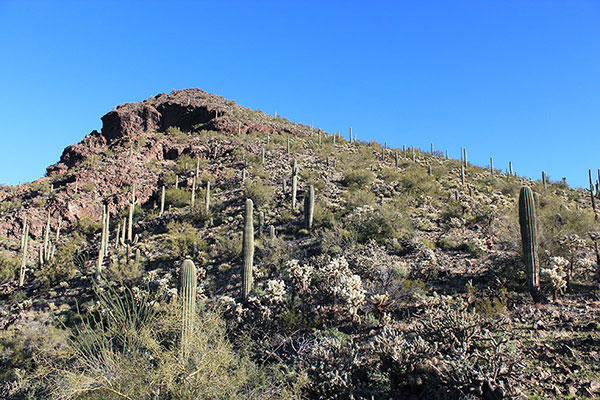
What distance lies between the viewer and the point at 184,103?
40.0 m

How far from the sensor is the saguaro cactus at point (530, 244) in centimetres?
1046

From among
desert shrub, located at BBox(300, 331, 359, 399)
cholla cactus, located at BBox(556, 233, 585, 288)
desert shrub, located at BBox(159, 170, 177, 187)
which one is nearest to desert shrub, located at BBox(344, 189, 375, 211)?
cholla cactus, located at BBox(556, 233, 585, 288)

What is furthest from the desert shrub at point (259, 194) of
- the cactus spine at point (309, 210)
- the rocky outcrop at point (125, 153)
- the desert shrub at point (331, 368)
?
the desert shrub at point (331, 368)

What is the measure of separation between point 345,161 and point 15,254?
70.8 feet

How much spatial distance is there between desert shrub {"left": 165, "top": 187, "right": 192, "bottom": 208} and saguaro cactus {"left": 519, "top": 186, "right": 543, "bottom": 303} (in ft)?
62.5

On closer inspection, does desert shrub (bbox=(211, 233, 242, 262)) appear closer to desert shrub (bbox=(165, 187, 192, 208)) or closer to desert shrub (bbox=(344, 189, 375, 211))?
desert shrub (bbox=(344, 189, 375, 211))

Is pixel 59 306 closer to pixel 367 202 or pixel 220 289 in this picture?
pixel 220 289

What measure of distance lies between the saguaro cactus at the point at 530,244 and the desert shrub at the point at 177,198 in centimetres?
1906

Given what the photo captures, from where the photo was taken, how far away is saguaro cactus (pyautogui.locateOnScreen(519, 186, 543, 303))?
34.3 feet

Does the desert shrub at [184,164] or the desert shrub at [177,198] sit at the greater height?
the desert shrub at [184,164]

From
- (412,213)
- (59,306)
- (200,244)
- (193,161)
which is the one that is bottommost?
(59,306)

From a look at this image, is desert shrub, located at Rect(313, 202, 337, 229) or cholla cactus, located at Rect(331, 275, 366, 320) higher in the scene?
desert shrub, located at Rect(313, 202, 337, 229)

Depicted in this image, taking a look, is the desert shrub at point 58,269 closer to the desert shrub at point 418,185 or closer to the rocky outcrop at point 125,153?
the rocky outcrop at point 125,153

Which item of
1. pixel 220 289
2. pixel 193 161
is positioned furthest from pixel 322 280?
pixel 193 161
